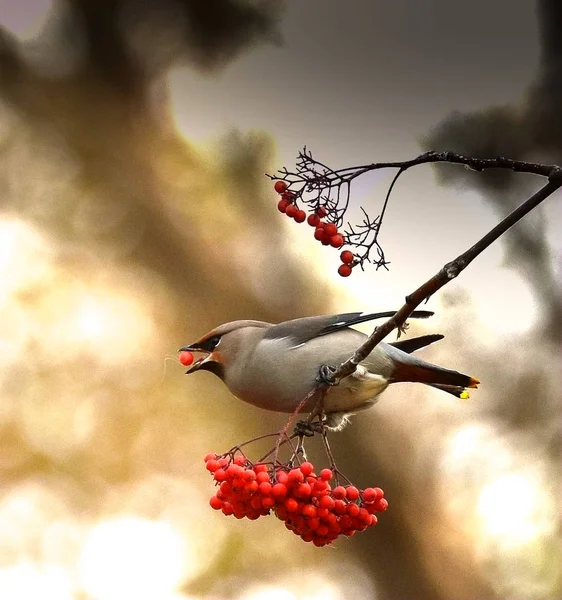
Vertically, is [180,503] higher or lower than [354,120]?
lower

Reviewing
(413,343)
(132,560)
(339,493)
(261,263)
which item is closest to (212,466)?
(339,493)

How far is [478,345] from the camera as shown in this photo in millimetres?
1752

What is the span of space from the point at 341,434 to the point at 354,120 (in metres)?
0.79

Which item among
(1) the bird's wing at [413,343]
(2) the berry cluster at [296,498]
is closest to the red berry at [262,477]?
(2) the berry cluster at [296,498]

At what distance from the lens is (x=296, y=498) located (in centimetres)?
101

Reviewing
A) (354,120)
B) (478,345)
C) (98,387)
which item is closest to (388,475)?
(478,345)

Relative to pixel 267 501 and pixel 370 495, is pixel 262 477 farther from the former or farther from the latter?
pixel 370 495

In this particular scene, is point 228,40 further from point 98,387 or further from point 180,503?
point 180,503

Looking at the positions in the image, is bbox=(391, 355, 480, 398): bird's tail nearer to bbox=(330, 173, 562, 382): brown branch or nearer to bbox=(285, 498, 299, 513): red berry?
bbox=(330, 173, 562, 382): brown branch

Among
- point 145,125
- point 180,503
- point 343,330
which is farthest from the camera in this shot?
point 145,125

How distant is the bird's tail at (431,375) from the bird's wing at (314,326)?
0.09 m

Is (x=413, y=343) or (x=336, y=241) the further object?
(x=413, y=343)

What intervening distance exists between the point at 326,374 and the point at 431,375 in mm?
250

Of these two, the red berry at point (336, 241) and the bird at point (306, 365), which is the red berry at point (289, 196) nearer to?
the red berry at point (336, 241)
